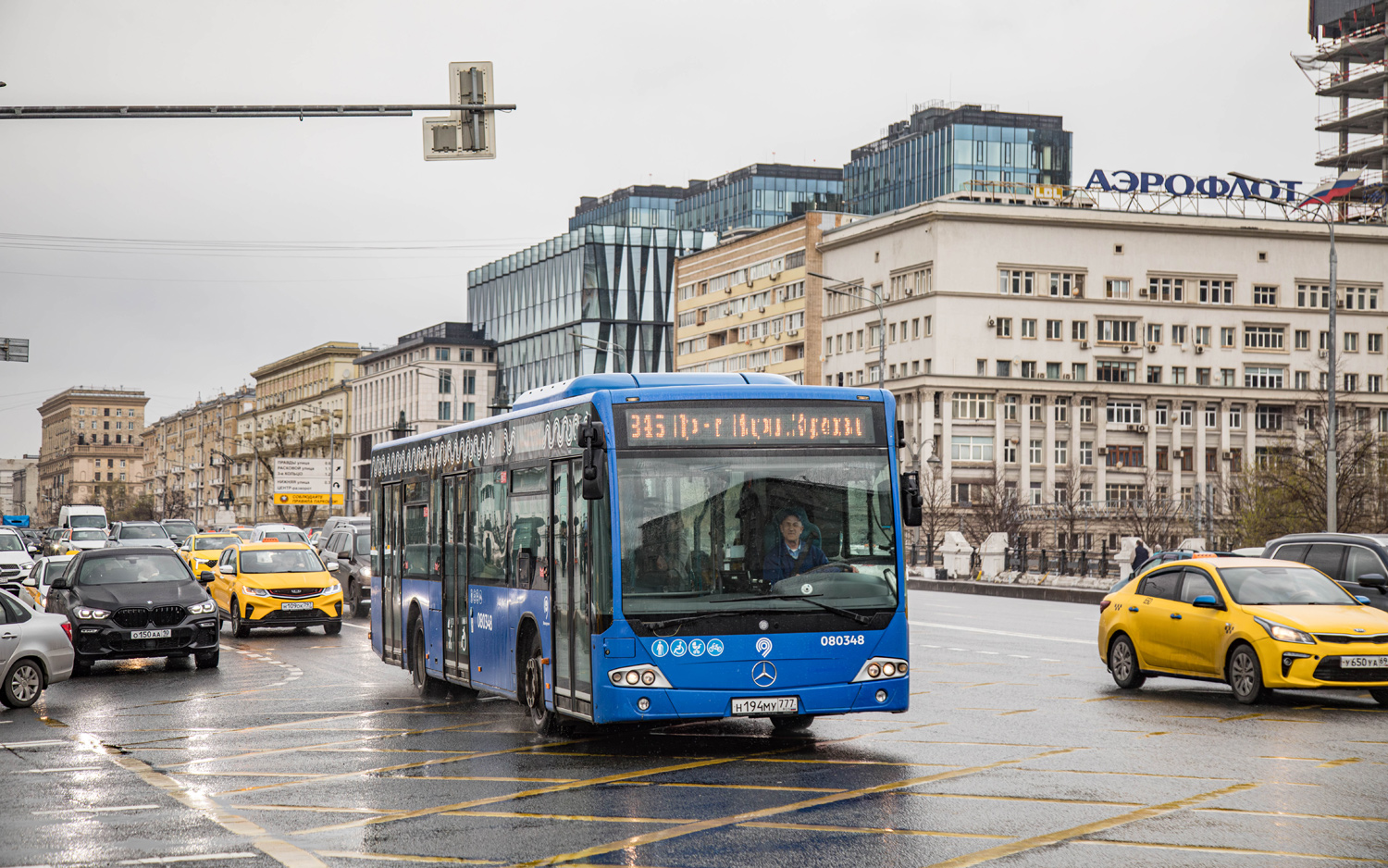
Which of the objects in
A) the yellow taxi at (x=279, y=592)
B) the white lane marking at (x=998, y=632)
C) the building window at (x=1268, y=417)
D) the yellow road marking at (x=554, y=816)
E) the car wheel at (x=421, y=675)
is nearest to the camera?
the yellow road marking at (x=554, y=816)

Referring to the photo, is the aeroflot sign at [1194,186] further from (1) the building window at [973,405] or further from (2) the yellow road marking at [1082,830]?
(2) the yellow road marking at [1082,830]

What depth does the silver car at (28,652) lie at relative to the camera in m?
16.8

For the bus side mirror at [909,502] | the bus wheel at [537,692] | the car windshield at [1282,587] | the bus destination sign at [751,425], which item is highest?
the bus destination sign at [751,425]

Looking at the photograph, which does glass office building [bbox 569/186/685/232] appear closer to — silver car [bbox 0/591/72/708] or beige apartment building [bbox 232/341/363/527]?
beige apartment building [bbox 232/341/363/527]

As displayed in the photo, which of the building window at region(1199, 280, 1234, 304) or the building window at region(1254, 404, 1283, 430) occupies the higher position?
the building window at region(1199, 280, 1234, 304)

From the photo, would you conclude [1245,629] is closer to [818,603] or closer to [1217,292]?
[818,603]

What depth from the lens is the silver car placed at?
1684 cm

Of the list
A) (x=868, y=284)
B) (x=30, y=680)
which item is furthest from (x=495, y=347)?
(x=30, y=680)

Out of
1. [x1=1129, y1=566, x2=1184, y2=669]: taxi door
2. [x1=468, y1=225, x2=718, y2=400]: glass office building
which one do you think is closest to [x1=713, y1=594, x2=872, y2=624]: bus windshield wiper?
[x1=1129, y1=566, x2=1184, y2=669]: taxi door

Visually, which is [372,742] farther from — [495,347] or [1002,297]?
[495,347]

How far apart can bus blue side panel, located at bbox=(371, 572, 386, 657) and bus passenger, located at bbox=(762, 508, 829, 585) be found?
870 cm

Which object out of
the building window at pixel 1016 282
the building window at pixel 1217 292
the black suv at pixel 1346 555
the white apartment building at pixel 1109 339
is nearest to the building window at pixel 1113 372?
the white apartment building at pixel 1109 339

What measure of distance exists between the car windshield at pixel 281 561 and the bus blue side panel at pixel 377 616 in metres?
9.62

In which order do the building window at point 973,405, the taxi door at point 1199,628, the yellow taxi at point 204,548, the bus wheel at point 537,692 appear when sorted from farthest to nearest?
the building window at point 973,405 → the yellow taxi at point 204,548 → the taxi door at point 1199,628 → the bus wheel at point 537,692
